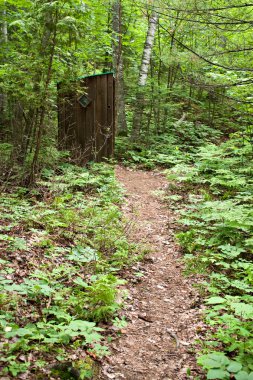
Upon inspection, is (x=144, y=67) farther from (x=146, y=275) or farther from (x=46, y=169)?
(x=146, y=275)

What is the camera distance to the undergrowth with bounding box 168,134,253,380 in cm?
348

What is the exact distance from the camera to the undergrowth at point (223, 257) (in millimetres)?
3476

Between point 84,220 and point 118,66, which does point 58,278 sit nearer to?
point 84,220

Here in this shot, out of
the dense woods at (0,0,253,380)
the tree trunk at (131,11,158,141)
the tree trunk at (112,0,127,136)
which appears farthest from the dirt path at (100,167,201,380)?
the tree trunk at (112,0,127,136)

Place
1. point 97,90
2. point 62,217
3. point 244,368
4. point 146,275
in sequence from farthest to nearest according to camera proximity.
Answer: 1. point 97,90
2. point 62,217
3. point 146,275
4. point 244,368

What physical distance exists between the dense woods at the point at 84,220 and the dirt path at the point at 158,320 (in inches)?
6.8

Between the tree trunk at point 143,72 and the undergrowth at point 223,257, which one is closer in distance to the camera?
the undergrowth at point 223,257

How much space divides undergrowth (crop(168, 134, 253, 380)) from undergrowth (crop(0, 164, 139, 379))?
44.7 inches

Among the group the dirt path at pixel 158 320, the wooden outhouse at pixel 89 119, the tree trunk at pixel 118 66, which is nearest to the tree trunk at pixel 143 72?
the tree trunk at pixel 118 66

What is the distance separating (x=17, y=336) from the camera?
3.27m

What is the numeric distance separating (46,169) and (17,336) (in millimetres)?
5775

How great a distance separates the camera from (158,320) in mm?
4441

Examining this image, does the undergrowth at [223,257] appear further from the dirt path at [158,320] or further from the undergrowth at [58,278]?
the undergrowth at [58,278]

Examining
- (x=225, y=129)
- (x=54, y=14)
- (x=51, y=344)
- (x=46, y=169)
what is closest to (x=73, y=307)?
(x=51, y=344)
